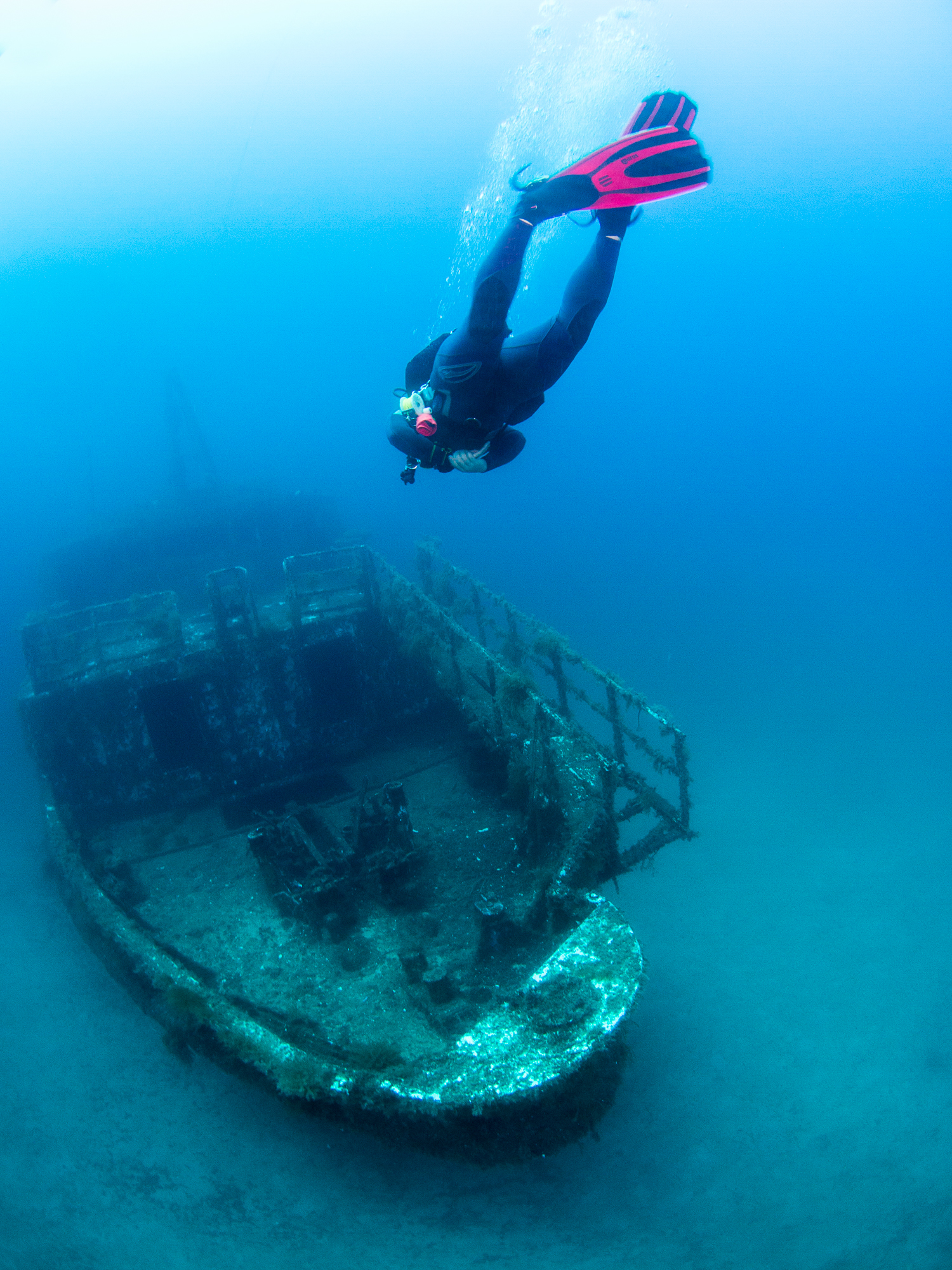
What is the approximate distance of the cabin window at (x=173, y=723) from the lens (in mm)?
8797

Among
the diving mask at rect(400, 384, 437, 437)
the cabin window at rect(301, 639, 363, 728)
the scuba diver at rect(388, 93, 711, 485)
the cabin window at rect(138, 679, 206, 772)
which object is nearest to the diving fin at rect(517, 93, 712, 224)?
the scuba diver at rect(388, 93, 711, 485)

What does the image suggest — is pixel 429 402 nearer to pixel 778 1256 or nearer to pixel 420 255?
pixel 778 1256

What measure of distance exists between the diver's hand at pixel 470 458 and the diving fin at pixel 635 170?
4.45ft

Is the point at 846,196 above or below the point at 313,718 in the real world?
above

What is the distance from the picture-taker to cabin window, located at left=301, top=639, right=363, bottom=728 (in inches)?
381

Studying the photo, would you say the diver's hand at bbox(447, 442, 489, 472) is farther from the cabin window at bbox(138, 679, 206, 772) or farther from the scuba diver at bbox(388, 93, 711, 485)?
the cabin window at bbox(138, 679, 206, 772)

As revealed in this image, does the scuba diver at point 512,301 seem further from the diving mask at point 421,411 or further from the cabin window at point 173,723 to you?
the cabin window at point 173,723

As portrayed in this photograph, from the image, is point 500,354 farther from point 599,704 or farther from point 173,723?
point 173,723

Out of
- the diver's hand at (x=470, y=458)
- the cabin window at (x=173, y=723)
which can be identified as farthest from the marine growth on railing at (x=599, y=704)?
the cabin window at (x=173, y=723)

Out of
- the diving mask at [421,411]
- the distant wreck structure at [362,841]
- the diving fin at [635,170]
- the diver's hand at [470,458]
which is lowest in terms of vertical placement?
the distant wreck structure at [362,841]

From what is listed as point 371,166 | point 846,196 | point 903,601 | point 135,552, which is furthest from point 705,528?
point 846,196

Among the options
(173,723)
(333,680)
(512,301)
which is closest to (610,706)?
(512,301)

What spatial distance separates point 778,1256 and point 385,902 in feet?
13.8

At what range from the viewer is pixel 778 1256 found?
16.5 feet
